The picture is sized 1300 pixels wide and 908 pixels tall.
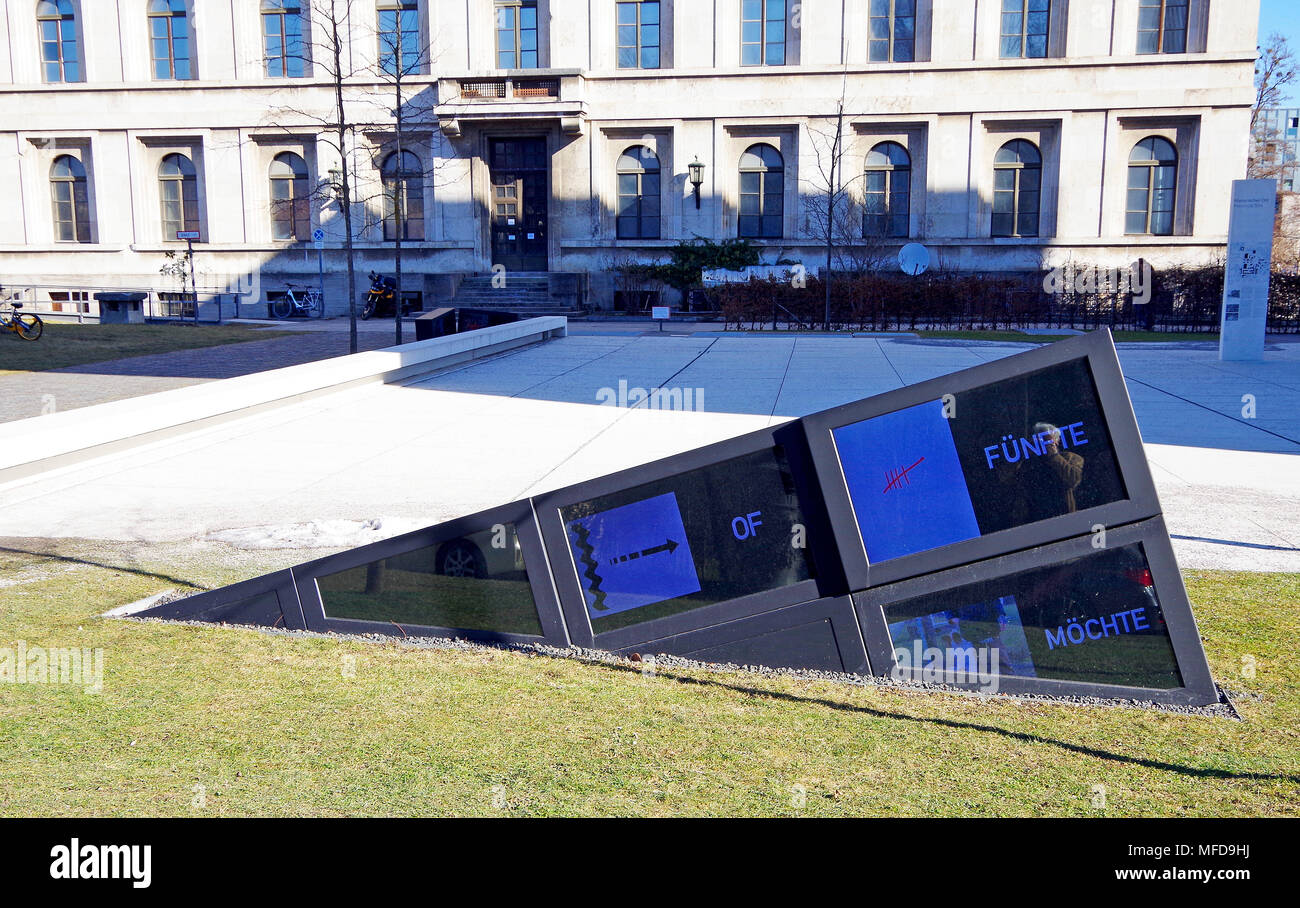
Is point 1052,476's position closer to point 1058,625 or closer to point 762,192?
point 1058,625

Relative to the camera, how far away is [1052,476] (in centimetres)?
498

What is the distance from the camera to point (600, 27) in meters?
40.0

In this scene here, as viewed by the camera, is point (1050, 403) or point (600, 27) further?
point (600, 27)

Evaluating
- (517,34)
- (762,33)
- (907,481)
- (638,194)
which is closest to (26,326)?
(517,34)

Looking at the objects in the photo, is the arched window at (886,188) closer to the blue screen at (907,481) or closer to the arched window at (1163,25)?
the arched window at (1163,25)

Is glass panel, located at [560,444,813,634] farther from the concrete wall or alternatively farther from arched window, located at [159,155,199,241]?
arched window, located at [159,155,199,241]

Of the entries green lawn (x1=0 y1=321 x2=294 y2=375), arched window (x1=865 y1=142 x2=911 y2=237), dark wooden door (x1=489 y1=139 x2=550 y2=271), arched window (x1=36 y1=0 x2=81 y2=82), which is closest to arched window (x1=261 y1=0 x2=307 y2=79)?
arched window (x1=36 y1=0 x2=81 y2=82)

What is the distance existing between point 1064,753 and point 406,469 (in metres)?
8.30

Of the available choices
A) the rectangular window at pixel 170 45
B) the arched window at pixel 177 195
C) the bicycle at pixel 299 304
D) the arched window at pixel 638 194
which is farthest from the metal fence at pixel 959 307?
the rectangular window at pixel 170 45

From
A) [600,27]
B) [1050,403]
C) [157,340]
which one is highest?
[600,27]

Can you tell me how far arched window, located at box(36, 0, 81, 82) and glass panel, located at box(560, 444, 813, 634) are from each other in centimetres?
4577

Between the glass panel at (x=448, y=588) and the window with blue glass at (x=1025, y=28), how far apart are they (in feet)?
127

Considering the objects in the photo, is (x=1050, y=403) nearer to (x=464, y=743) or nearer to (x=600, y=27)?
(x=464, y=743)
